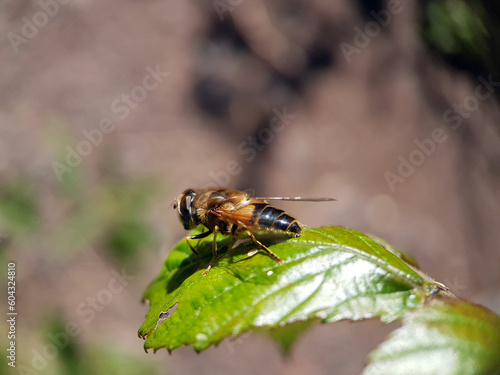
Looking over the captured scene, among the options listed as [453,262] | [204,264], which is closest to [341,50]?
[453,262]

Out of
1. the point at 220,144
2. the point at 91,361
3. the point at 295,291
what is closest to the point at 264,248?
the point at 295,291

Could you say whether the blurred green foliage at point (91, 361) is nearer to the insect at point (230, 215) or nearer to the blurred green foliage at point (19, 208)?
the blurred green foliage at point (19, 208)

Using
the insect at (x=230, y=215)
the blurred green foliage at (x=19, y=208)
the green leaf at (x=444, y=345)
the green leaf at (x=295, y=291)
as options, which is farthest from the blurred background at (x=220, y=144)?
the green leaf at (x=444, y=345)

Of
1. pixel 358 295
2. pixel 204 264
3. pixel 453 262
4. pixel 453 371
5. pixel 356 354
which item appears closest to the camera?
pixel 453 371

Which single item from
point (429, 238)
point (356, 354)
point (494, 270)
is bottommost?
point (356, 354)

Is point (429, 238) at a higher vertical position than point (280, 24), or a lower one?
lower

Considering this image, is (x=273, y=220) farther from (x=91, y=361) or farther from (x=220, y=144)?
(x=220, y=144)

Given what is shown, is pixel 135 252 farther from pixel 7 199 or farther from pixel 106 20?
pixel 106 20
